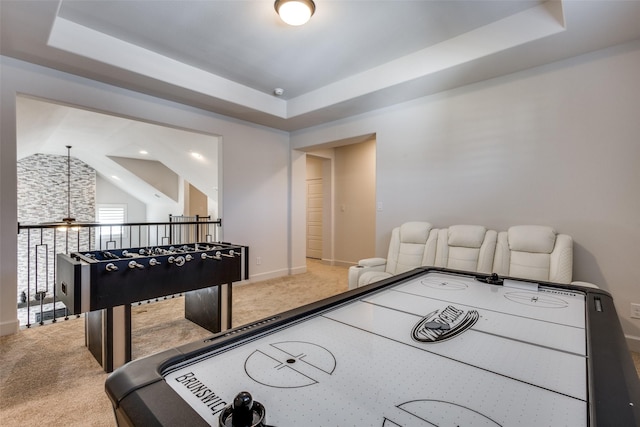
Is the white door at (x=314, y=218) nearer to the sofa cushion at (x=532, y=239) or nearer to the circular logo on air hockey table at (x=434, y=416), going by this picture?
the sofa cushion at (x=532, y=239)

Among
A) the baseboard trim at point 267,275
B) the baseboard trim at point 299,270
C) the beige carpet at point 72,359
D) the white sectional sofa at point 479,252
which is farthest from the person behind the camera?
the baseboard trim at point 299,270

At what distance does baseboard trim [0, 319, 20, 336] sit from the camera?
2623 millimetres

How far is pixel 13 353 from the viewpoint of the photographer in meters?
2.29

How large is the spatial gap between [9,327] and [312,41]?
376 centimetres

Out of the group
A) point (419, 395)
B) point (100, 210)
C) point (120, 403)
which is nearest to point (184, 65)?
point (120, 403)

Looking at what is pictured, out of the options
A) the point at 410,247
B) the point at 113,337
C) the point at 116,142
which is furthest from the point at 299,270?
the point at 116,142

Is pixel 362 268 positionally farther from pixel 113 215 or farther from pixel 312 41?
pixel 113 215

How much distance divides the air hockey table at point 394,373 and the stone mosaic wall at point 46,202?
29.5 ft

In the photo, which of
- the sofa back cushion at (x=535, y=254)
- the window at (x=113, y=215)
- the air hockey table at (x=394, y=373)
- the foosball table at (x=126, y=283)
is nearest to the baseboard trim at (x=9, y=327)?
the foosball table at (x=126, y=283)

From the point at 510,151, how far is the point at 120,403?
138 inches

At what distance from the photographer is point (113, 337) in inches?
81.7

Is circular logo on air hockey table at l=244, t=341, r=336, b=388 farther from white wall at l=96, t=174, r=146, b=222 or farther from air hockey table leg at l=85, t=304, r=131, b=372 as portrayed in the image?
white wall at l=96, t=174, r=146, b=222

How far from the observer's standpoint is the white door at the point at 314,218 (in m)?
6.44

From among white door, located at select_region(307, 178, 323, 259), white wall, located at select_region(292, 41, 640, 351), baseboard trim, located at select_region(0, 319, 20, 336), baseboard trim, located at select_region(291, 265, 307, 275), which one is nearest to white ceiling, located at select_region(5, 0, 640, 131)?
white wall, located at select_region(292, 41, 640, 351)
